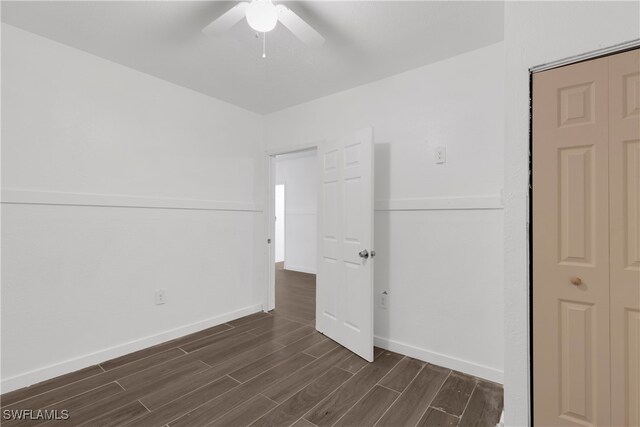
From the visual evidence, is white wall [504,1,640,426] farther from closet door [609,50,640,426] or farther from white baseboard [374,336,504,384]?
white baseboard [374,336,504,384]

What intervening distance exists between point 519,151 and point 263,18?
1485mm

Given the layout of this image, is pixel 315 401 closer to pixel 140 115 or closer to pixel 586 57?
pixel 586 57

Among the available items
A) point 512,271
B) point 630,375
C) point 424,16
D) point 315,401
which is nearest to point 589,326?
point 630,375

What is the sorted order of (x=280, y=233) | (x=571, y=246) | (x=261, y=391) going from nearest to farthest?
(x=571, y=246) < (x=261, y=391) < (x=280, y=233)

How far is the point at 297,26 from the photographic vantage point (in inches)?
67.0

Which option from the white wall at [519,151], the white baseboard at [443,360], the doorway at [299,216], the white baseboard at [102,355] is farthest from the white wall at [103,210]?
the white wall at [519,151]

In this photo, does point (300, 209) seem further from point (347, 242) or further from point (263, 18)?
point (263, 18)

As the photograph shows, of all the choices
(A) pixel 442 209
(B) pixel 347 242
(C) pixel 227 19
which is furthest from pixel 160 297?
(A) pixel 442 209

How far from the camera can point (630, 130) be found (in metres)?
1.16

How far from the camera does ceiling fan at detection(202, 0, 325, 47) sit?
4.98ft

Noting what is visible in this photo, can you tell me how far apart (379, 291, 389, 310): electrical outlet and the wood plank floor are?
0.38 meters

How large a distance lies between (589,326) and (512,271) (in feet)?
1.13

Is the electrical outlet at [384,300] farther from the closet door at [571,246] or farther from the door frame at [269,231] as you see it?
the door frame at [269,231]

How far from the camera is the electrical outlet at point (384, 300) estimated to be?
103 inches
